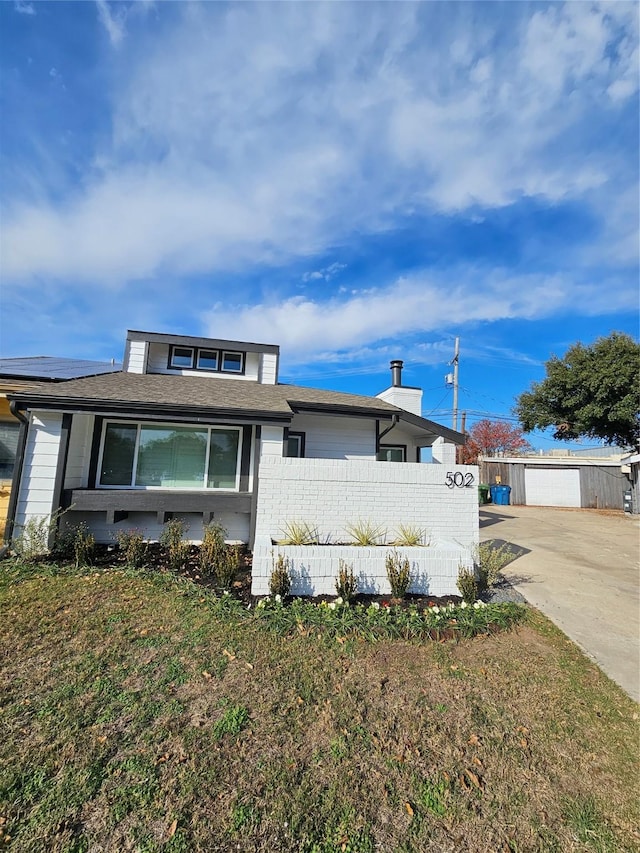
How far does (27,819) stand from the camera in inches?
77.1

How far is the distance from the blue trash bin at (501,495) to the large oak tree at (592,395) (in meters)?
3.82

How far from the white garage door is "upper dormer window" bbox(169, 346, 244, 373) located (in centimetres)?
1794

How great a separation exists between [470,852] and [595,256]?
1289 cm

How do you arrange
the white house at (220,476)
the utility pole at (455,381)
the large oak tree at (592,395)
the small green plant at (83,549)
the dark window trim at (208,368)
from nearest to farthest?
1. the small green plant at (83,549)
2. the white house at (220,476)
3. the dark window trim at (208,368)
4. the large oak tree at (592,395)
5. the utility pole at (455,381)

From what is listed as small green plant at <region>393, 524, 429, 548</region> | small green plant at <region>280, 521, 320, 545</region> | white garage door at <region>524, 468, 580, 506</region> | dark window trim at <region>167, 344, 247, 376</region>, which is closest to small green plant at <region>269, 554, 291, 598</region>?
small green plant at <region>280, 521, 320, 545</region>

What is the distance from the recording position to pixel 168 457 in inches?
293

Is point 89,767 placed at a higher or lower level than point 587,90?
lower

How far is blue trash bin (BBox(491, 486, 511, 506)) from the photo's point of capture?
66.0ft

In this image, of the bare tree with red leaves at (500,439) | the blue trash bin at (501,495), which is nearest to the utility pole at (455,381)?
the blue trash bin at (501,495)

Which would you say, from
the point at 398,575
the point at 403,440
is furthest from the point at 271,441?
the point at 403,440

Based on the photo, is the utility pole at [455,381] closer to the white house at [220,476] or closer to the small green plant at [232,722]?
the white house at [220,476]

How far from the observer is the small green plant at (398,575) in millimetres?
5117

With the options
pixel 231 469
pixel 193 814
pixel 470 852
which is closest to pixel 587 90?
pixel 231 469

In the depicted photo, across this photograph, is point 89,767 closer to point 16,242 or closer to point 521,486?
point 16,242
